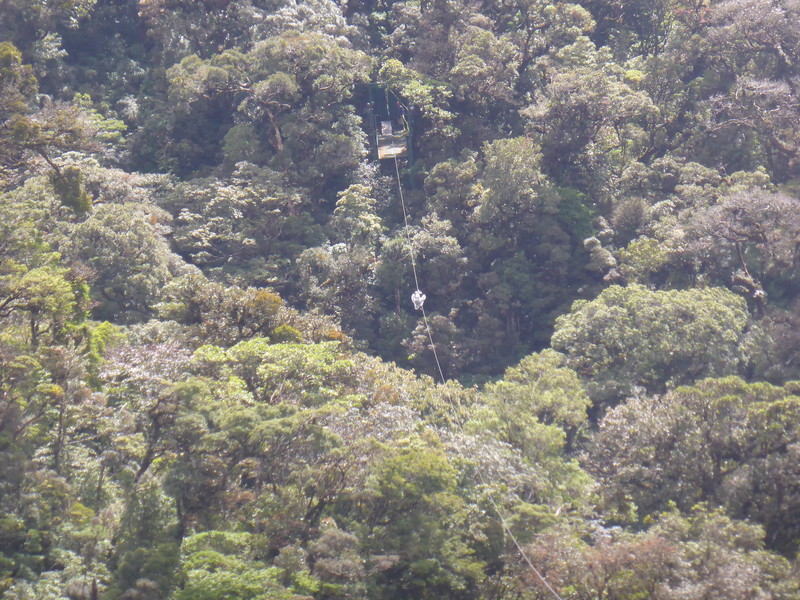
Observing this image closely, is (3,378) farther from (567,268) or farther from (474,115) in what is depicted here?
(474,115)

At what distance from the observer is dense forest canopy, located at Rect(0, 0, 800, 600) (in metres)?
12.6

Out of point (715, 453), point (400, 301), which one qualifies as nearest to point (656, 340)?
point (715, 453)

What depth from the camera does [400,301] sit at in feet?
87.7

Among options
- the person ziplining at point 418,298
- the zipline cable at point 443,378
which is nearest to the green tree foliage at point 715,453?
the zipline cable at point 443,378

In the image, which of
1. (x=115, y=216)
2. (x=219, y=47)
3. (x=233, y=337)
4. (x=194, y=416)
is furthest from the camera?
(x=219, y=47)

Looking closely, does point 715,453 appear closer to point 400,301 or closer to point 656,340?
point 656,340

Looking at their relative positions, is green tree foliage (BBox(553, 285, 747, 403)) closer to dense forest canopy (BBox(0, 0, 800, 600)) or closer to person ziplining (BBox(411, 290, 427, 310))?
dense forest canopy (BBox(0, 0, 800, 600))

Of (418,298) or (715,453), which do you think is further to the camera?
(418,298)

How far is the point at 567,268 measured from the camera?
2670 centimetres

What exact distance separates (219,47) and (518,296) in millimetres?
17318

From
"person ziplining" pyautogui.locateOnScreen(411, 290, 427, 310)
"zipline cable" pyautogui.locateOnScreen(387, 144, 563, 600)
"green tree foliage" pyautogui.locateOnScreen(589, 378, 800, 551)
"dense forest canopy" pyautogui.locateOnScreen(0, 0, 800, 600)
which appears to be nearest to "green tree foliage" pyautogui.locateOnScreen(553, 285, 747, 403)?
"dense forest canopy" pyautogui.locateOnScreen(0, 0, 800, 600)

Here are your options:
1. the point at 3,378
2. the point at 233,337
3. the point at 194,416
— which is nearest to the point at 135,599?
the point at 194,416

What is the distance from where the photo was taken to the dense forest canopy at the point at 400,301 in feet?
41.4

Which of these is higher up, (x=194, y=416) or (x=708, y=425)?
(x=194, y=416)
